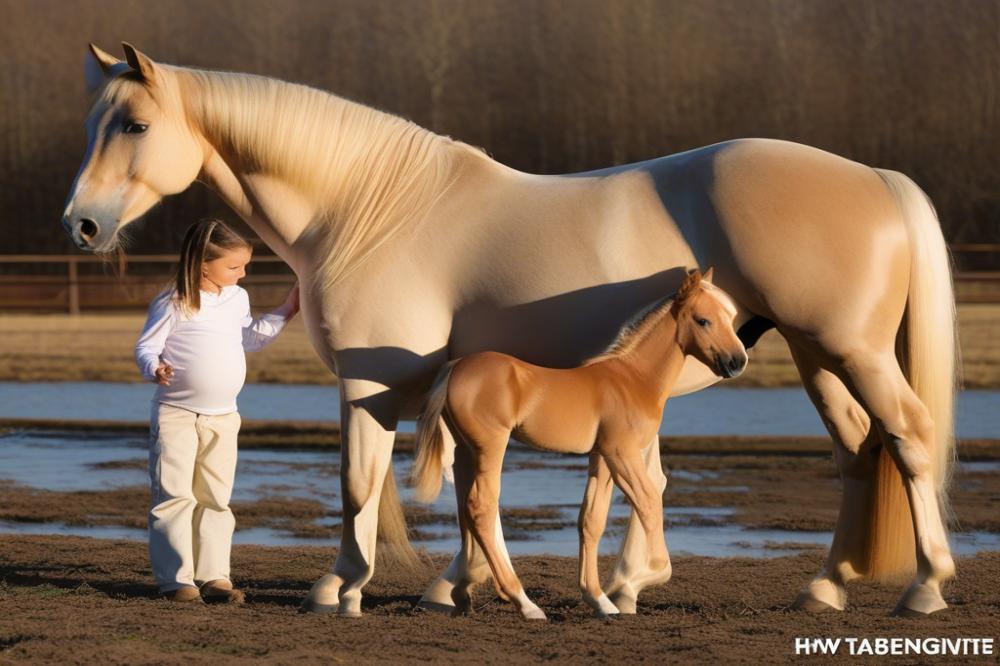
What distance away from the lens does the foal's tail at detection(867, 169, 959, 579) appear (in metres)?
4.41

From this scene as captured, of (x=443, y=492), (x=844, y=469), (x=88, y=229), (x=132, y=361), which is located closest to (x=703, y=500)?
(x=443, y=492)

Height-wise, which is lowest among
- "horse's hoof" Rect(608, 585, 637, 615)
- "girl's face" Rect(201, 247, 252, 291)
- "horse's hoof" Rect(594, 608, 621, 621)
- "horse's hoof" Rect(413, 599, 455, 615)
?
"horse's hoof" Rect(413, 599, 455, 615)

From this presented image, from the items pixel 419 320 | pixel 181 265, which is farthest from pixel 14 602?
pixel 419 320

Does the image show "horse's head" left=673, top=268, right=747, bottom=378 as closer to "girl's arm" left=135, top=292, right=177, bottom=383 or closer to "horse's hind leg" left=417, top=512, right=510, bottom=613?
"horse's hind leg" left=417, top=512, right=510, bottom=613

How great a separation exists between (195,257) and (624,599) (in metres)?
1.89

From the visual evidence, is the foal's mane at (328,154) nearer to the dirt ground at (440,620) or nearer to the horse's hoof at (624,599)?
the dirt ground at (440,620)

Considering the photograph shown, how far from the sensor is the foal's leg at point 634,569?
4539 mm

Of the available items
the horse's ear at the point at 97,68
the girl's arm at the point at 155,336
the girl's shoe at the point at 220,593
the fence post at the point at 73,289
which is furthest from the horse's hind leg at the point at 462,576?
the fence post at the point at 73,289

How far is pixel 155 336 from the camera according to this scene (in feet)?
15.6

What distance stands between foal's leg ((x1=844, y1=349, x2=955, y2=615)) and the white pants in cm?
222

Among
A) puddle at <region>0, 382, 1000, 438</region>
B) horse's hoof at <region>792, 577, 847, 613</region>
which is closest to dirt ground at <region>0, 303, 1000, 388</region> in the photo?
puddle at <region>0, 382, 1000, 438</region>

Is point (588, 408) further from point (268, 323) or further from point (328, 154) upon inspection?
point (268, 323)

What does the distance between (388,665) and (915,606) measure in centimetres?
175

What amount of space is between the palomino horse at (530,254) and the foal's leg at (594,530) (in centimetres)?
23
